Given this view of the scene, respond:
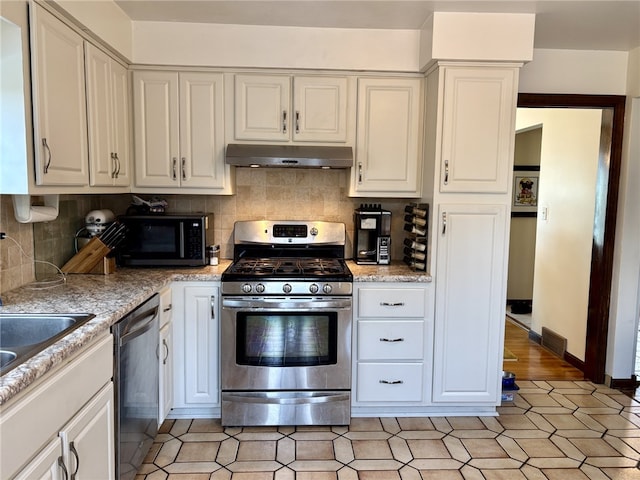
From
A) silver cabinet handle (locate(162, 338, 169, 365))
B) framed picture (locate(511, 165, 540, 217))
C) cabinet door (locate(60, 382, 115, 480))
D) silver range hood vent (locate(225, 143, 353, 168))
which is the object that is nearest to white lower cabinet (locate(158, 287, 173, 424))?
silver cabinet handle (locate(162, 338, 169, 365))

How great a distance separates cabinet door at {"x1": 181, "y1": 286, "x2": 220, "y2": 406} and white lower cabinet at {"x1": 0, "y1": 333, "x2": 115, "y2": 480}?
2.99 feet

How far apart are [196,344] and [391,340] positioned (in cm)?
117

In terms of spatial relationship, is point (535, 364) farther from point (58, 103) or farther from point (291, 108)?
point (58, 103)

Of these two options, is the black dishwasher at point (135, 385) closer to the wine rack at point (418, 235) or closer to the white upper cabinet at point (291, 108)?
the white upper cabinet at point (291, 108)

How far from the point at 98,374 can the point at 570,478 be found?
2243 mm

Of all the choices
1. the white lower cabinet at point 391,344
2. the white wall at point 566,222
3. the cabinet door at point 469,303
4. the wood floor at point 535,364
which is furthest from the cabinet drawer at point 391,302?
the white wall at point 566,222

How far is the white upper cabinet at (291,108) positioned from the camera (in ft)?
9.52

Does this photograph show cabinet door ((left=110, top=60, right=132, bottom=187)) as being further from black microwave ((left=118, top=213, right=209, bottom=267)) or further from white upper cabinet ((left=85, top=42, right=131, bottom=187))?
black microwave ((left=118, top=213, right=209, bottom=267))

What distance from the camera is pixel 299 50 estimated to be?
113 inches

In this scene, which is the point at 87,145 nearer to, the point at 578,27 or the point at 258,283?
the point at 258,283

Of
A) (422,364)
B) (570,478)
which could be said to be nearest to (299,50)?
(422,364)

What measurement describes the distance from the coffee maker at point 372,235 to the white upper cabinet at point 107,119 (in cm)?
152

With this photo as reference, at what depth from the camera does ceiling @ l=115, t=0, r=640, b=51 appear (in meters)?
2.47

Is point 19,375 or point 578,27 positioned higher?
point 578,27
